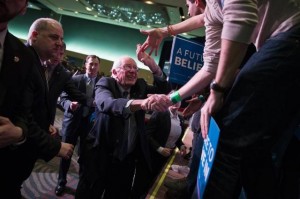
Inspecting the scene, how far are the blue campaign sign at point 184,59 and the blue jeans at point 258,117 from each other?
1198mm

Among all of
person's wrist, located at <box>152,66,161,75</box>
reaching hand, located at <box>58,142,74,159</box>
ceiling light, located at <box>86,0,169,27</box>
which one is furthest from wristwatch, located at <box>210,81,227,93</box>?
ceiling light, located at <box>86,0,169,27</box>

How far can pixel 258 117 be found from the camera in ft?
3.00

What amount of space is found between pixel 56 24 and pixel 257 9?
1.95 m

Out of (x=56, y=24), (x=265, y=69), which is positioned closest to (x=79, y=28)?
(x=56, y=24)

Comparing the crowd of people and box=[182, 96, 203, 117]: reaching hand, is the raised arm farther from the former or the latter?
box=[182, 96, 203, 117]: reaching hand

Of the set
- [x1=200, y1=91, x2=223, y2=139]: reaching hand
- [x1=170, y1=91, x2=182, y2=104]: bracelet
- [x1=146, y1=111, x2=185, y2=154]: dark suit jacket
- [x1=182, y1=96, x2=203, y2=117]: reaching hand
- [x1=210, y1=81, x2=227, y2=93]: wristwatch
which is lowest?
[x1=146, y1=111, x2=185, y2=154]: dark suit jacket

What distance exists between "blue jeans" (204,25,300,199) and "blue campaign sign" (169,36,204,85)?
1.20 m

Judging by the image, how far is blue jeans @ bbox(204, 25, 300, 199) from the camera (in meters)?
0.91

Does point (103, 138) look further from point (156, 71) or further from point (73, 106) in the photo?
point (73, 106)

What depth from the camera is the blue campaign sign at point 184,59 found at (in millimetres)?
2139

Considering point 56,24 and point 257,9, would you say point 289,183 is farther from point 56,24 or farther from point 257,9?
point 56,24

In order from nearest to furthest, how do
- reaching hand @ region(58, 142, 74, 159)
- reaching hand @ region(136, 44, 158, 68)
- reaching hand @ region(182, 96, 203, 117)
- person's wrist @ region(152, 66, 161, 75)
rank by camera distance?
1. reaching hand @ region(182, 96, 203, 117)
2. reaching hand @ region(58, 142, 74, 159)
3. reaching hand @ region(136, 44, 158, 68)
4. person's wrist @ region(152, 66, 161, 75)

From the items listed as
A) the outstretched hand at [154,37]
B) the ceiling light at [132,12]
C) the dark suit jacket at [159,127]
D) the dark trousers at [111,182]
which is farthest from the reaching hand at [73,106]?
the ceiling light at [132,12]

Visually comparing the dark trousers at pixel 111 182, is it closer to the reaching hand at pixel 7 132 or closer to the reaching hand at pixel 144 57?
the reaching hand at pixel 144 57
